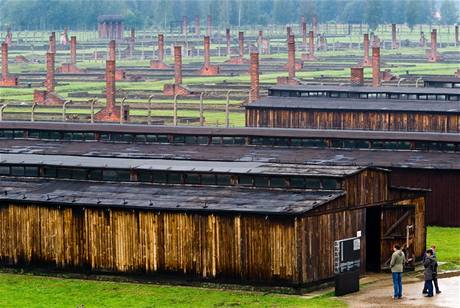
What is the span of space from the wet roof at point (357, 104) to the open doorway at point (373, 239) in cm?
3319

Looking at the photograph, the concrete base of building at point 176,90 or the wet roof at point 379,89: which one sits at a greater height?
the wet roof at point 379,89

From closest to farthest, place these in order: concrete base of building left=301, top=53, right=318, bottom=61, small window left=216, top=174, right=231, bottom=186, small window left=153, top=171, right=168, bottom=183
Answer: small window left=216, top=174, right=231, bottom=186, small window left=153, top=171, right=168, bottom=183, concrete base of building left=301, top=53, right=318, bottom=61

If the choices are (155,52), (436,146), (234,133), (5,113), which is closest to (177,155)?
(234,133)

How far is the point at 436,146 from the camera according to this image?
163 feet

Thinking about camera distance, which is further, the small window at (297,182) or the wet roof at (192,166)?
the wet roof at (192,166)

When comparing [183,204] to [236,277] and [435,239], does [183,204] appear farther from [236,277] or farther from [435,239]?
[435,239]

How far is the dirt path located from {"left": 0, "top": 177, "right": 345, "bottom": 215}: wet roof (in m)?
2.44

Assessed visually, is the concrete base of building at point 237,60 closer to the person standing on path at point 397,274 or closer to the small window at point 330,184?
the small window at point 330,184

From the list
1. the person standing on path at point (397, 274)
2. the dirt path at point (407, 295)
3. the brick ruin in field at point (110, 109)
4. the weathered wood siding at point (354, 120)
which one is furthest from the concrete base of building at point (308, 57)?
the person standing on path at point (397, 274)

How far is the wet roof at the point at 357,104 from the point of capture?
70.7m

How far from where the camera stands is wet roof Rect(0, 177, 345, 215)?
3453cm

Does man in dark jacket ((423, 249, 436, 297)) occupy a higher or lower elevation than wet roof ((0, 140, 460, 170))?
lower

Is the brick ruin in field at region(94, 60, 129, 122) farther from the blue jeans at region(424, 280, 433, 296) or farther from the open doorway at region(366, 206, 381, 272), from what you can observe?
the blue jeans at region(424, 280, 433, 296)

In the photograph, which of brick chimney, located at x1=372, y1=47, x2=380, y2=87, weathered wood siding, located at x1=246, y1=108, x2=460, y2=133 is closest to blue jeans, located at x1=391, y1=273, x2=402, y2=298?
weathered wood siding, located at x1=246, y1=108, x2=460, y2=133
